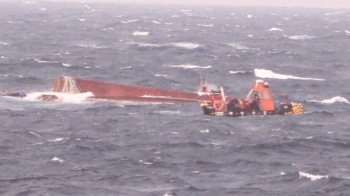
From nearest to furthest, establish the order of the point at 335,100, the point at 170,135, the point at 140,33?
the point at 170,135, the point at 335,100, the point at 140,33

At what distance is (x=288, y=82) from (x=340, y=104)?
11663mm

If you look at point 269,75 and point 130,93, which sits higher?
point 269,75

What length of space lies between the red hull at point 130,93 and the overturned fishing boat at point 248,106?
482 cm

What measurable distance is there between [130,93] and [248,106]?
9.34m

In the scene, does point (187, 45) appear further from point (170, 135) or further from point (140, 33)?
point (170, 135)

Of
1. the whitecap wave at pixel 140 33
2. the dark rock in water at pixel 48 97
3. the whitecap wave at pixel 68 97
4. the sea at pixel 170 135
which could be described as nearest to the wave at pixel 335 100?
the sea at pixel 170 135

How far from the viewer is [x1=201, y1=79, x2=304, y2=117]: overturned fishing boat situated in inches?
1813

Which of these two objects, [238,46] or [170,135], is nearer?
[170,135]

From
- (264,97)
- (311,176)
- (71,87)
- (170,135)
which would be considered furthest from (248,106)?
(311,176)

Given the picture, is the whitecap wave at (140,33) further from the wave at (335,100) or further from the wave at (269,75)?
the wave at (335,100)

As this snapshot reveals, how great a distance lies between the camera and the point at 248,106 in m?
46.4

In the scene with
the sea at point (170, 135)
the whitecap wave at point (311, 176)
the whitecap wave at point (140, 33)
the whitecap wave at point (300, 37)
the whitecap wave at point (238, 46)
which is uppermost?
the whitecap wave at point (140, 33)

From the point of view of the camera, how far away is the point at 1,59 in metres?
75.9

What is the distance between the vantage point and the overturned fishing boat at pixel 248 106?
4606 centimetres
